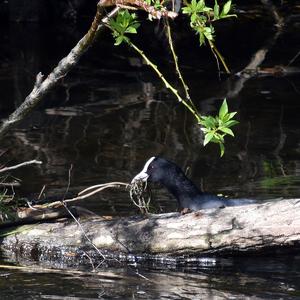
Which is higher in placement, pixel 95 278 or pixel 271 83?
pixel 271 83

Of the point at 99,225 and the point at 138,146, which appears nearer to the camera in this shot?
the point at 99,225

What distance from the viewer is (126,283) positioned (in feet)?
19.7

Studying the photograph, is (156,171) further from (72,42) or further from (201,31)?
(72,42)

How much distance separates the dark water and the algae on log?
0.57ft

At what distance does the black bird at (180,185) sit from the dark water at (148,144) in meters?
0.60

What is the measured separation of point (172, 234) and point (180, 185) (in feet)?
2.77

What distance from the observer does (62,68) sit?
6031mm

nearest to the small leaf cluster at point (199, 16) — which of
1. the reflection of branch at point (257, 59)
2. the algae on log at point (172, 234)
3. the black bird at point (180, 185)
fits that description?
the algae on log at point (172, 234)

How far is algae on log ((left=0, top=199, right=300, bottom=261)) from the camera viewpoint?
6.24m

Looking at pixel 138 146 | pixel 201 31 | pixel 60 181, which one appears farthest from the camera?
pixel 138 146

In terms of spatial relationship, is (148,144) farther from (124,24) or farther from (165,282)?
(124,24)

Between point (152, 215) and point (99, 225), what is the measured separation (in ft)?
1.34

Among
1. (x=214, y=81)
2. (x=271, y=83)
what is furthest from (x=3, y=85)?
(x=271, y=83)

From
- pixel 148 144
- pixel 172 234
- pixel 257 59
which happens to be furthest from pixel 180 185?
pixel 257 59
